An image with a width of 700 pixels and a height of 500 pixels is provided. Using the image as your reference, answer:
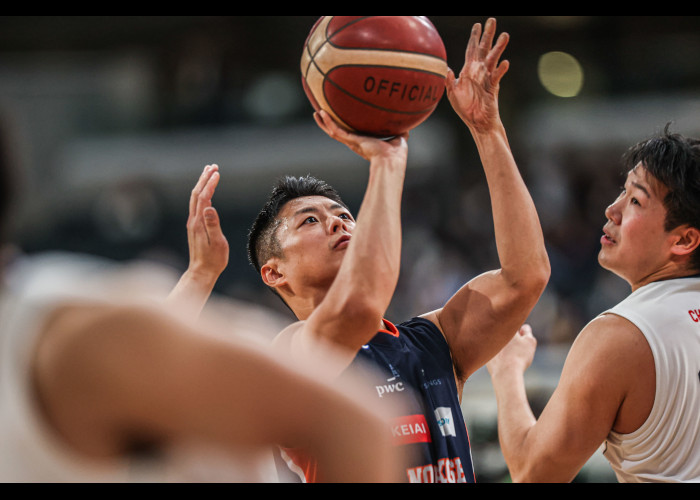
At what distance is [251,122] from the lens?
12.1 meters

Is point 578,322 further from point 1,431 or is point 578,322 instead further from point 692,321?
point 1,431

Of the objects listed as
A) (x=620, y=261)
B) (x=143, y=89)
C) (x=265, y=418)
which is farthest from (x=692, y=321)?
(x=143, y=89)

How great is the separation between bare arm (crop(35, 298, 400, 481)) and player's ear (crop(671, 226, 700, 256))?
244cm

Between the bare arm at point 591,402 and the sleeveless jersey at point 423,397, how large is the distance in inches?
11.2

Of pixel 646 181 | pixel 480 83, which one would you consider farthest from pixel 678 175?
pixel 480 83

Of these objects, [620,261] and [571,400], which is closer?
[571,400]

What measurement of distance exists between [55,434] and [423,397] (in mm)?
2062

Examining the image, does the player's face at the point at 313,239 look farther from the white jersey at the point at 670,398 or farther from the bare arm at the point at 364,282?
the white jersey at the point at 670,398

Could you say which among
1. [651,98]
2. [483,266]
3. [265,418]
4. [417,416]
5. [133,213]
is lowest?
[133,213]

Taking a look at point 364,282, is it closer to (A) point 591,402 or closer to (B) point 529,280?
(B) point 529,280

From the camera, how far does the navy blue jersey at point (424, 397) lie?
254 cm

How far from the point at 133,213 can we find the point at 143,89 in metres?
2.96

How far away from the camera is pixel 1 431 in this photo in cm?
77

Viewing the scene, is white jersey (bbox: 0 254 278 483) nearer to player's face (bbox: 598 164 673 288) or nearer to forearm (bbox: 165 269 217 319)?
forearm (bbox: 165 269 217 319)
